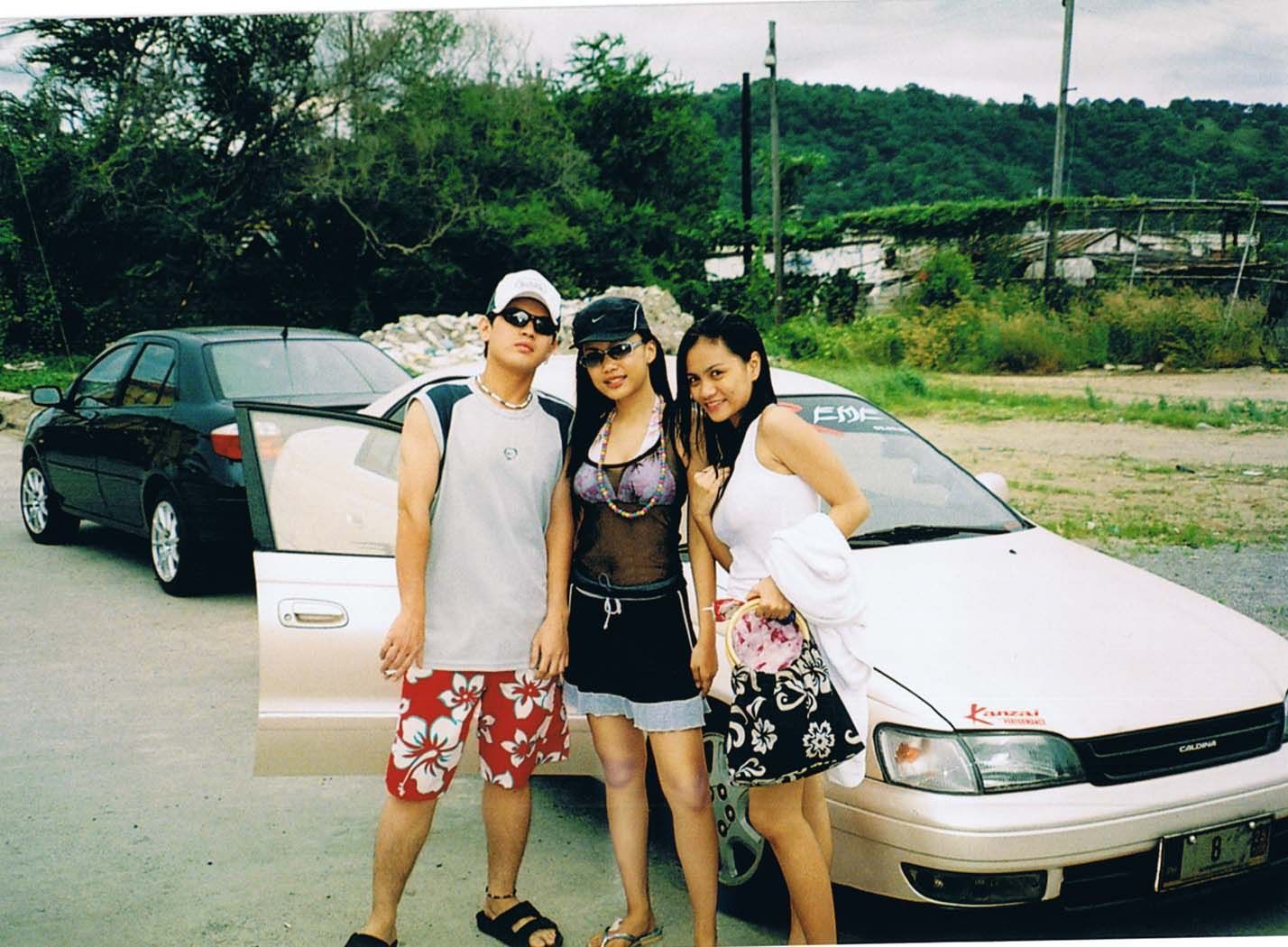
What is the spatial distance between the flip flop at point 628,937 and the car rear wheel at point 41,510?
4.22 m

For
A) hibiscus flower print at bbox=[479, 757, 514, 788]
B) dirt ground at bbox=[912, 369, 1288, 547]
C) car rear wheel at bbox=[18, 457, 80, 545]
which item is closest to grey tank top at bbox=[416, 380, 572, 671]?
hibiscus flower print at bbox=[479, 757, 514, 788]

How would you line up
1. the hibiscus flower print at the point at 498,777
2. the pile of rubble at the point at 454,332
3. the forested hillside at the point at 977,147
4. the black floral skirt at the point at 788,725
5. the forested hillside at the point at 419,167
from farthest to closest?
the pile of rubble at the point at 454,332, the forested hillside at the point at 419,167, the forested hillside at the point at 977,147, the hibiscus flower print at the point at 498,777, the black floral skirt at the point at 788,725

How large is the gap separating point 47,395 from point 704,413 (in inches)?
136

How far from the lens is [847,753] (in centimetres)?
256

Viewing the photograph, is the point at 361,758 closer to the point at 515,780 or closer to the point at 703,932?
the point at 515,780

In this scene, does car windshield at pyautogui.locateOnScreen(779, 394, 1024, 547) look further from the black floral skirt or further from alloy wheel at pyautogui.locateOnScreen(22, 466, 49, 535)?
alloy wheel at pyautogui.locateOnScreen(22, 466, 49, 535)

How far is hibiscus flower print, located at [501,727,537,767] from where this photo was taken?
2914mm

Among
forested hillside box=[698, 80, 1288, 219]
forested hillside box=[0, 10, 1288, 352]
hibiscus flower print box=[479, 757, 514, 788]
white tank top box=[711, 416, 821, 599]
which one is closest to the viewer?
white tank top box=[711, 416, 821, 599]

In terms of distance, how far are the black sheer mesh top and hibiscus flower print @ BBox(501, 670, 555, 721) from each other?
320 mm

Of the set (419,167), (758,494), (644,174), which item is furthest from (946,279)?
(758,494)

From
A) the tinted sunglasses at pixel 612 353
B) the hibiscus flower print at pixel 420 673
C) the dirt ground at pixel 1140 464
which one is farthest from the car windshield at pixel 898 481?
the hibiscus flower print at pixel 420 673

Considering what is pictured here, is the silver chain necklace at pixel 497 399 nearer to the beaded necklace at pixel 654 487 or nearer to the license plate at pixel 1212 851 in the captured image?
the beaded necklace at pixel 654 487

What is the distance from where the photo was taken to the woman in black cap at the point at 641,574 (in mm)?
2715

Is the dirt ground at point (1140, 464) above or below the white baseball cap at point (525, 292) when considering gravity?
below
